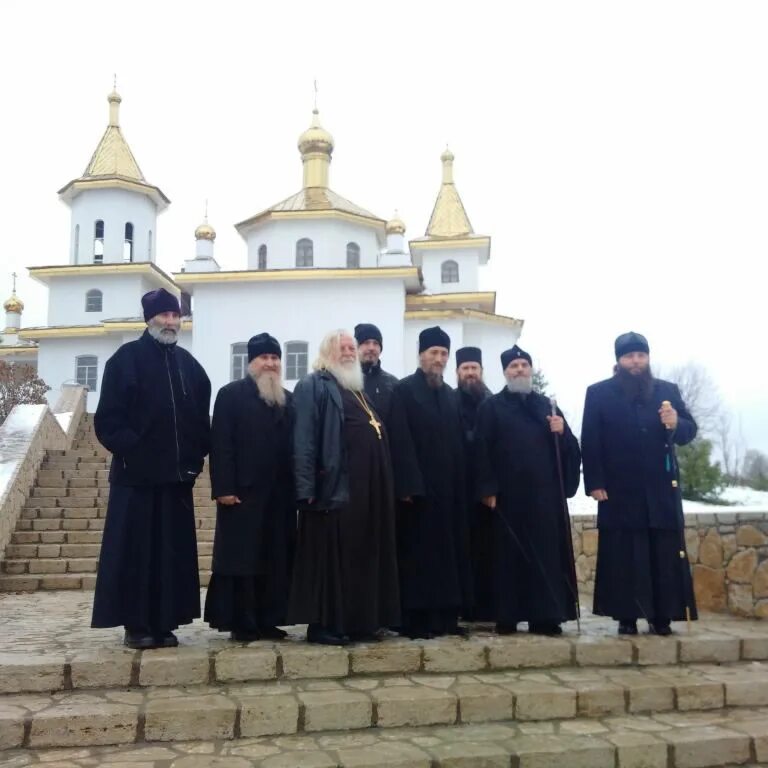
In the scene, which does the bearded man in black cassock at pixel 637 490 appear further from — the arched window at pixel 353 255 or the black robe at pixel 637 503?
the arched window at pixel 353 255

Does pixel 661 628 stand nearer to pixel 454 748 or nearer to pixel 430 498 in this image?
pixel 430 498

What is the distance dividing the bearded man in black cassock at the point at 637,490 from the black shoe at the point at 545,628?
12.6 inches

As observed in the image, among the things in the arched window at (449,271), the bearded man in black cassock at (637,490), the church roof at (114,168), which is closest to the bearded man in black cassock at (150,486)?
the bearded man in black cassock at (637,490)

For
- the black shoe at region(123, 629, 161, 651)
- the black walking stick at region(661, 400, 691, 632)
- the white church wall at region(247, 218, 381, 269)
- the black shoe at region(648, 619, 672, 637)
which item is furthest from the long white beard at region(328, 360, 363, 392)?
the white church wall at region(247, 218, 381, 269)

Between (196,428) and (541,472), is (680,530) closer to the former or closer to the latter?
(541,472)

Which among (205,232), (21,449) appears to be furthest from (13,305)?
(21,449)

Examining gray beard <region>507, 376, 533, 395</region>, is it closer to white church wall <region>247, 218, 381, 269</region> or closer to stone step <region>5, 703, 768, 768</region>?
stone step <region>5, 703, 768, 768</region>

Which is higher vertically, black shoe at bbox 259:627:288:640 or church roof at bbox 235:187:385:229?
church roof at bbox 235:187:385:229

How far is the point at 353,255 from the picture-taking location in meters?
26.5

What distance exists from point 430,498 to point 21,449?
283 inches

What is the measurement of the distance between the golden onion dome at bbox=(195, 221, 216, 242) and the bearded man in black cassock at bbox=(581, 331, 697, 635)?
72.4 feet

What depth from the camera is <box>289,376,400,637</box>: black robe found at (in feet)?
15.4

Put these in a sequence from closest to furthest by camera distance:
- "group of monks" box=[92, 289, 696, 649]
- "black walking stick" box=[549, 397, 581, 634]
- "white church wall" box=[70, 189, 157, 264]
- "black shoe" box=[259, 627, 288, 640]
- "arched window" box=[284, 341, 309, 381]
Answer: "group of monks" box=[92, 289, 696, 649] < "black shoe" box=[259, 627, 288, 640] < "black walking stick" box=[549, 397, 581, 634] < "arched window" box=[284, 341, 309, 381] < "white church wall" box=[70, 189, 157, 264]

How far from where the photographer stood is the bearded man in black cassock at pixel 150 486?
4566 millimetres
